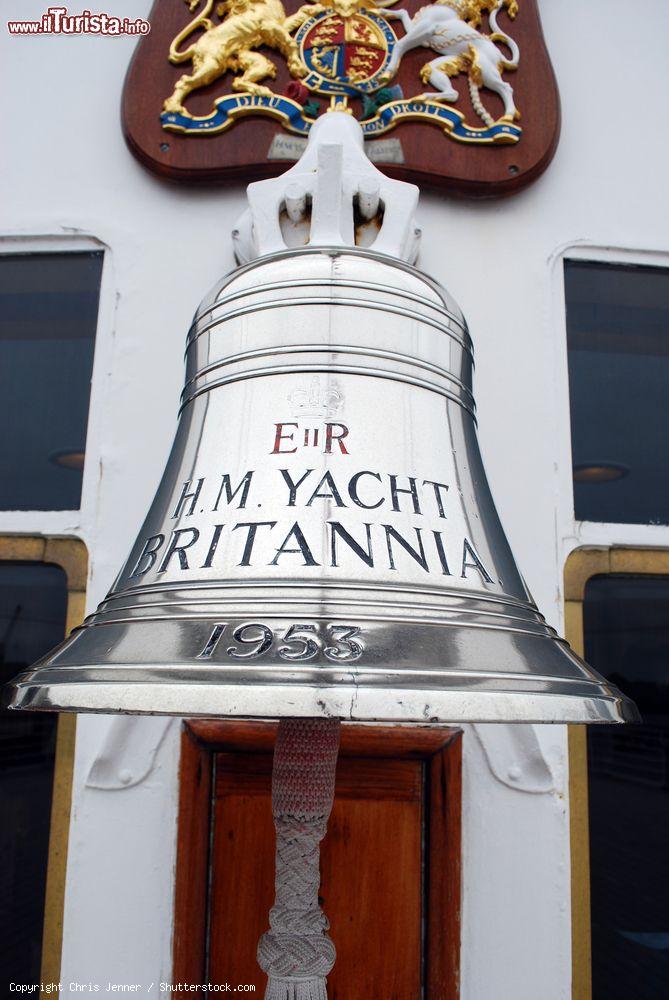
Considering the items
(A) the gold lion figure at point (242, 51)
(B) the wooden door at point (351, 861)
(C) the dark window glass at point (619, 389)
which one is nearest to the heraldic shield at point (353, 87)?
(A) the gold lion figure at point (242, 51)

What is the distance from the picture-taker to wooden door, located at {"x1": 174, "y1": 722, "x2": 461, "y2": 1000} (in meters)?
0.85

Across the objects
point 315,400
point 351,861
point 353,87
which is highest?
point 353,87

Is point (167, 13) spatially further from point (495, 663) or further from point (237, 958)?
point (237, 958)

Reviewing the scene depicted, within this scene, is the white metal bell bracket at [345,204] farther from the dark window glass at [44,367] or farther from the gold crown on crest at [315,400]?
the dark window glass at [44,367]

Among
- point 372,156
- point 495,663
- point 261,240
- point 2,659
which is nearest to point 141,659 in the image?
point 495,663

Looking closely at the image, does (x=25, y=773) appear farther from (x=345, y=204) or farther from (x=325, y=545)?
(x=345, y=204)

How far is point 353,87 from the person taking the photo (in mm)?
1066

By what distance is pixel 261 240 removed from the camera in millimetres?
806

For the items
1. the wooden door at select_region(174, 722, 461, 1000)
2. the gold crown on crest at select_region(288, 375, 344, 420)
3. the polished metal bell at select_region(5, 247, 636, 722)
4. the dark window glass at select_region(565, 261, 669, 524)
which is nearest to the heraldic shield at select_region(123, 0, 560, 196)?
the dark window glass at select_region(565, 261, 669, 524)

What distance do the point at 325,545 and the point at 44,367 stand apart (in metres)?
0.78

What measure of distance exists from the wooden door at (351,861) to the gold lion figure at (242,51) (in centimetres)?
90

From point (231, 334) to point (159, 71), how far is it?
71cm

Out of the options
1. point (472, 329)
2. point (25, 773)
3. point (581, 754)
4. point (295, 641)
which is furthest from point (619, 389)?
point (25, 773)

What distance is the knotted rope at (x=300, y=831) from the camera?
58 cm
